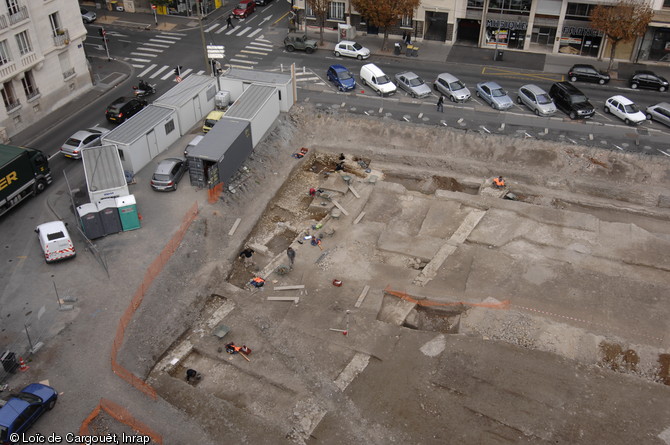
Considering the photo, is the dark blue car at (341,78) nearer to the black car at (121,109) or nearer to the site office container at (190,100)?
the site office container at (190,100)

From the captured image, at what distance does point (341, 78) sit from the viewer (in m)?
60.5

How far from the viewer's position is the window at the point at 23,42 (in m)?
50.8

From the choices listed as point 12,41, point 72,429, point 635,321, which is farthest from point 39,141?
point 635,321

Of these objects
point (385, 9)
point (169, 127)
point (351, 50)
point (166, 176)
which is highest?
point (385, 9)

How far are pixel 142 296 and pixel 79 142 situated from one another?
18.7m

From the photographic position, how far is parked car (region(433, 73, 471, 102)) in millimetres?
57906

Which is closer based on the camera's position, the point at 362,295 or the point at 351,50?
the point at 362,295

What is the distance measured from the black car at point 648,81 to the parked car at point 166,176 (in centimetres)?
4543

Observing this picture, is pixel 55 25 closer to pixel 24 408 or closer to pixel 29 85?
pixel 29 85

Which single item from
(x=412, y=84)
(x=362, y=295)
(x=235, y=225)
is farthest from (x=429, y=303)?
(x=412, y=84)

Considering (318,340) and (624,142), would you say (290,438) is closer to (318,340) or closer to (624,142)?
(318,340)

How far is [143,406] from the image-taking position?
1185 inches

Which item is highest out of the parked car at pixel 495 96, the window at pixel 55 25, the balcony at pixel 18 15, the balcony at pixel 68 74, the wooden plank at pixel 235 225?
the balcony at pixel 18 15

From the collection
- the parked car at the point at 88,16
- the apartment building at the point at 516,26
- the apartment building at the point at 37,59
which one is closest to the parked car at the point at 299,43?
the apartment building at the point at 516,26
